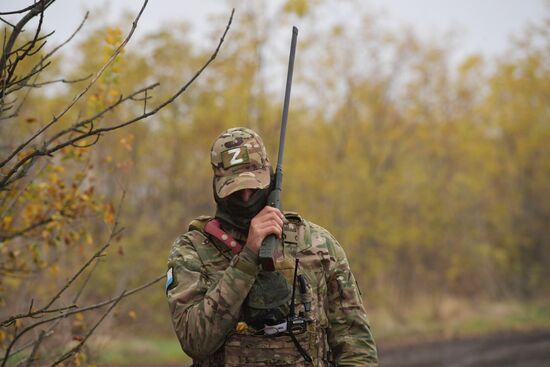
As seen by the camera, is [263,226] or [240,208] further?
[240,208]

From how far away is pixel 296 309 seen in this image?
2762 mm

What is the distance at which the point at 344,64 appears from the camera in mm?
23453

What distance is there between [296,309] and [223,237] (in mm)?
403

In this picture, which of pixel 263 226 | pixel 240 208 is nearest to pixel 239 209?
pixel 240 208

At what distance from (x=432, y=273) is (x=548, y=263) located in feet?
18.6

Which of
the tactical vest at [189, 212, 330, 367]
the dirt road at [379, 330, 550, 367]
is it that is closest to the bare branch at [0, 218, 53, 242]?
the tactical vest at [189, 212, 330, 367]

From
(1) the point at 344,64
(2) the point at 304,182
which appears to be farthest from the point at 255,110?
(1) the point at 344,64

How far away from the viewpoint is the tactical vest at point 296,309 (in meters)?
2.71

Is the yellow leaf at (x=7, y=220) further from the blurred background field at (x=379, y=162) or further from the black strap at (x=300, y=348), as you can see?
the blurred background field at (x=379, y=162)

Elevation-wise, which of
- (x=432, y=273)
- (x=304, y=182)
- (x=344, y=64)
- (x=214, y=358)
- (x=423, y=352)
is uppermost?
(x=344, y=64)

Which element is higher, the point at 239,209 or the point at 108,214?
the point at 108,214

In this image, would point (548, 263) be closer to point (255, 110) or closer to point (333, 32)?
point (333, 32)

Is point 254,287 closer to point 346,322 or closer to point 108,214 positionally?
point 346,322

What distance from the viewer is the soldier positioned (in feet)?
8.46
